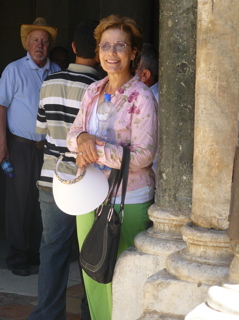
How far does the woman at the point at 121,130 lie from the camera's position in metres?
3.81

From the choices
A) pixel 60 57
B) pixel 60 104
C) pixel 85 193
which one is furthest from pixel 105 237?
pixel 60 57

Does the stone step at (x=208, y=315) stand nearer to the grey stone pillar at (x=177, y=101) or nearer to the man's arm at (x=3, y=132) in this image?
→ the grey stone pillar at (x=177, y=101)

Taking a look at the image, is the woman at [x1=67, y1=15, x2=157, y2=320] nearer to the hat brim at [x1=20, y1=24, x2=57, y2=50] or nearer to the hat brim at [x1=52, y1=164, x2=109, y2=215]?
the hat brim at [x1=52, y1=164, x2=109, y2=215]

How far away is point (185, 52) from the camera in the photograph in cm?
382

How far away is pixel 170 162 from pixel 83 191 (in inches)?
18.3

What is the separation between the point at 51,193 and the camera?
4.52m

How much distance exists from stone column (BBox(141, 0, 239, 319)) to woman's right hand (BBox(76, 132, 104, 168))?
53 cm

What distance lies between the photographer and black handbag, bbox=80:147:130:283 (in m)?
3.74

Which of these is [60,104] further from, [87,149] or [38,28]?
[38,28]

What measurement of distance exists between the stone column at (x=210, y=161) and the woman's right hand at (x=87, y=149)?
53 centimetres

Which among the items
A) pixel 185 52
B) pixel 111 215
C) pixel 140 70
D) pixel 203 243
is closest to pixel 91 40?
pixel 140 70

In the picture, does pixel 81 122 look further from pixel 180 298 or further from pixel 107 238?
pixel 180 298

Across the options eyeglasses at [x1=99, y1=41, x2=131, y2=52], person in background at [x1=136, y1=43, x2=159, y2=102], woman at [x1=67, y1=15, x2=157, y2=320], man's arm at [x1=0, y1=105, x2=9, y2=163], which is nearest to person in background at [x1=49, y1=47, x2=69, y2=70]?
man's arm at [x1=0, y1=105, x2=9, y2=163]

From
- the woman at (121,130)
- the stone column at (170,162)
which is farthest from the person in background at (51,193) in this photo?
the stone column at (170,162)
